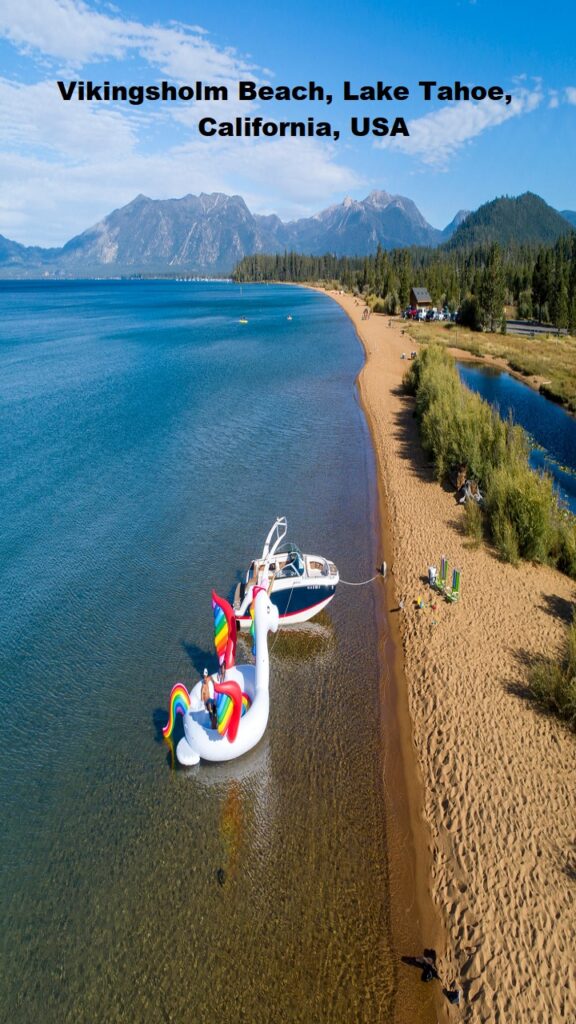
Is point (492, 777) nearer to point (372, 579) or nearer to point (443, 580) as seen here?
point (443, 580)

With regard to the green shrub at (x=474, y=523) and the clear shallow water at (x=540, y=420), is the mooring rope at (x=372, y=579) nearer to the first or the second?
the green shrub at (x=474, y=523)

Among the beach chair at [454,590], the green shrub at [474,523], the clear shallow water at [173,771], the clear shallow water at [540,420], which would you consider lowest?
the clear shallow water at [173,771]

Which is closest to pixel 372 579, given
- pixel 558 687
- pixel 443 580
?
pixel 443 580

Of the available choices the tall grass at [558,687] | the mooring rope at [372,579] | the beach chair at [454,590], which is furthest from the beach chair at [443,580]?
the tall grass at [558,687]

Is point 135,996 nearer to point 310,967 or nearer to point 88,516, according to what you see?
→ point 310,967

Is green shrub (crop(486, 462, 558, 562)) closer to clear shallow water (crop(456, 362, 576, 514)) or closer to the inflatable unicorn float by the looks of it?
clear shallow water (crop(456, 362, 576, 514))

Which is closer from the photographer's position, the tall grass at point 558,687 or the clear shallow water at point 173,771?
the clear shallow water at point 173,771
